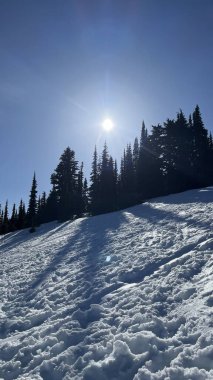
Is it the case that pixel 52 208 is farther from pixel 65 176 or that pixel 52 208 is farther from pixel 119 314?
pixel 119 314

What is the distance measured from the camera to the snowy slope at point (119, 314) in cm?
654

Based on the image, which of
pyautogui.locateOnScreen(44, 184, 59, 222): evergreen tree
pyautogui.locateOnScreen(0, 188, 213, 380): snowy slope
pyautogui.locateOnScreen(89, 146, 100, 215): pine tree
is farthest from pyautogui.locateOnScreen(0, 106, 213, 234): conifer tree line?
pyautogui.locateOnScreen(0, 188, 213, 380): snowy slope

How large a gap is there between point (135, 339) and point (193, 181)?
134ft

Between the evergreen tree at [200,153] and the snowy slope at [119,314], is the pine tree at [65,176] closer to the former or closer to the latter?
the evergreen tree at [200,153]

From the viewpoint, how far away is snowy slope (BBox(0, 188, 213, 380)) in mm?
6535

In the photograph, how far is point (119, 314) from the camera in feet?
28.6

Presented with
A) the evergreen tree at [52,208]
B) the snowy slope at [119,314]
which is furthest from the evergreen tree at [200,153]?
the snowy slope at [119,314]

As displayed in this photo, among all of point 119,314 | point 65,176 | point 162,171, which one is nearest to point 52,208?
point 65,176

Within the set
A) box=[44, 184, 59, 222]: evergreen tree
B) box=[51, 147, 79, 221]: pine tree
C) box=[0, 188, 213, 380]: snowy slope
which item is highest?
box=[51, 147, 79, 221]: pine tree

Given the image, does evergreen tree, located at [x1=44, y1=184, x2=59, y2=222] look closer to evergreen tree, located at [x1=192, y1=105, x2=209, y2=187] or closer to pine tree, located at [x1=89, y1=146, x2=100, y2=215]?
pine tree, located at [x1=89, y1=146, x2=100, y2=215]

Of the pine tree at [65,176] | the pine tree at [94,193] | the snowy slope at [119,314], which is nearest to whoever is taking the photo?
the snowy slope at [119,314]

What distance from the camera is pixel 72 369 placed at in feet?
22.6

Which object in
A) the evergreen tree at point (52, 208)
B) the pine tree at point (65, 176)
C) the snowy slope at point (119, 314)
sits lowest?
the snowy slope at point (119, 314)

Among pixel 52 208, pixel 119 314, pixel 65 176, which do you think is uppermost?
pixel 65 176
